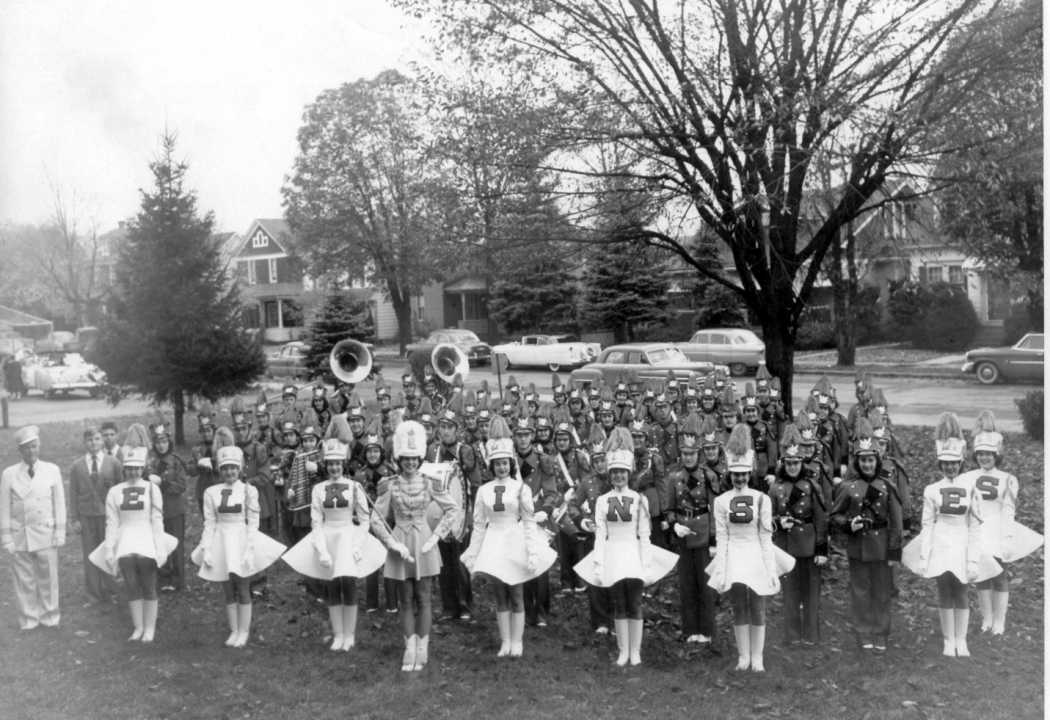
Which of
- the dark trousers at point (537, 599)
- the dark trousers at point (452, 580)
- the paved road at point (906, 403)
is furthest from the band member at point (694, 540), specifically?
the paved road at point (906, 403)

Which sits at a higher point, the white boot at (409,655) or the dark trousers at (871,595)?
the dark trousers at (871,595)

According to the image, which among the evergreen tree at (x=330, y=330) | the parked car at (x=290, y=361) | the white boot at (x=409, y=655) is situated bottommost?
the white boot at (x=409, y=655)

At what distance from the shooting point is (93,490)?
9.02m

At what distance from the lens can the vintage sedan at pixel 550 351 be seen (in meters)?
34.4

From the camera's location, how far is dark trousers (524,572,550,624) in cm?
859

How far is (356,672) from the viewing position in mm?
7352

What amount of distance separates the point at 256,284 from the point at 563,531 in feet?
101

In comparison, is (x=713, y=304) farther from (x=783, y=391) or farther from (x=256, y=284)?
(x=783, y=391)

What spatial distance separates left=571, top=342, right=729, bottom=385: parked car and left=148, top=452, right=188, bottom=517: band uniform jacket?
1638cm

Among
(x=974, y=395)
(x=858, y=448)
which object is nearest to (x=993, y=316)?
(x=974, y=395)

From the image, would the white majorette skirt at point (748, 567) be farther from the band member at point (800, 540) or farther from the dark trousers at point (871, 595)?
the dark trousers at point (871, 595)

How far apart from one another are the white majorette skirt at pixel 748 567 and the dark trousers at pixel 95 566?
5.96 metres

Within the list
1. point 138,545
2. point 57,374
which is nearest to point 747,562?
point 138,545

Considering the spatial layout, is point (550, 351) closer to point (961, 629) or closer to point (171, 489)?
point (171, 489)
